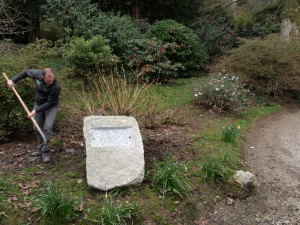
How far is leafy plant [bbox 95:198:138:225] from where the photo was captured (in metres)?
4.64

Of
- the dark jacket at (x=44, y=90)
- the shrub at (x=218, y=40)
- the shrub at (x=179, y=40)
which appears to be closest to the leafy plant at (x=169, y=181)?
the dark jacket at (x=44, y=90)

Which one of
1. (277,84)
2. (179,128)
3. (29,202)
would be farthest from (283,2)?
(29,202)

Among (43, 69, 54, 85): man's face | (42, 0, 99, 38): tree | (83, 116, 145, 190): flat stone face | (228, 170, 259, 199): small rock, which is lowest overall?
(228, 170, 259, 199): small rock

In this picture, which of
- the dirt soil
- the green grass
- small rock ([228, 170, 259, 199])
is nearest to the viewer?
the dirt soil

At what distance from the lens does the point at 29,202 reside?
16.1ft

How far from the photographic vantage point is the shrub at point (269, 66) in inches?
437

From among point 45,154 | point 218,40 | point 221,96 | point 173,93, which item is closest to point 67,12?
point 173,93

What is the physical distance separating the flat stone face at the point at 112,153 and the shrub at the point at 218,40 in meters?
10.9

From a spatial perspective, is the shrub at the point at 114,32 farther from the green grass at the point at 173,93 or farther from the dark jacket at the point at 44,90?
the dark jacket at the point at 44,90

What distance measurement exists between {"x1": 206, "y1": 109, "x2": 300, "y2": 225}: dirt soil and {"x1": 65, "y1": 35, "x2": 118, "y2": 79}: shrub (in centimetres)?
477

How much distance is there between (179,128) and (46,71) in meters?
3.57

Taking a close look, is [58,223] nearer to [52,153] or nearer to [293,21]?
[52,153]

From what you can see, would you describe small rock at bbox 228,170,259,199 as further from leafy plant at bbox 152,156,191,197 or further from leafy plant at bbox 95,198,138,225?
leafy plant at bbox 95,198,138,225

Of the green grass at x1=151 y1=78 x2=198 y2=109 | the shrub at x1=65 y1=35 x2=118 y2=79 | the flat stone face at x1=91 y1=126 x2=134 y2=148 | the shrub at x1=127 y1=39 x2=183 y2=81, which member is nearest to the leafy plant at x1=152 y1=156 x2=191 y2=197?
the flat stone face at x1=91 y1=126 x2=134 y2=148
